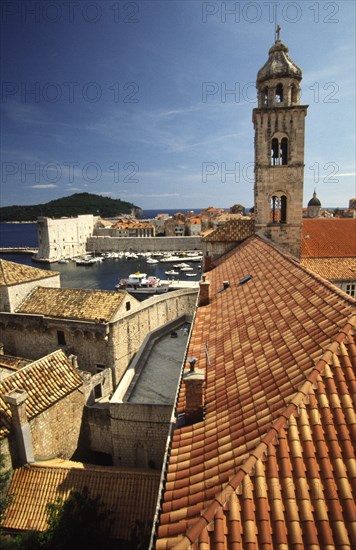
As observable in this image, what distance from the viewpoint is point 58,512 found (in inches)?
375

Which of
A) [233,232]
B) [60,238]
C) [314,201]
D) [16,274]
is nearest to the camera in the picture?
[16,274]

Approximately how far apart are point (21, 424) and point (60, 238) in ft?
284

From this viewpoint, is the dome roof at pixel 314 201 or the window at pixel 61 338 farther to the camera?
the dome roof at pixel 314 201

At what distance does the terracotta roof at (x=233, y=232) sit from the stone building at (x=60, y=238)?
74378 millimetres

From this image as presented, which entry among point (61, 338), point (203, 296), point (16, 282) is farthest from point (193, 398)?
point (16, 282)

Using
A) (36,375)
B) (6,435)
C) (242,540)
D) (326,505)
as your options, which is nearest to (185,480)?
(242,540)

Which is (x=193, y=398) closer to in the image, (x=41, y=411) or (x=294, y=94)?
(x=41, y=411)

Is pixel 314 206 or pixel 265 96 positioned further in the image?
pixel 314 206

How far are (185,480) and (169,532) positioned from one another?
89cm

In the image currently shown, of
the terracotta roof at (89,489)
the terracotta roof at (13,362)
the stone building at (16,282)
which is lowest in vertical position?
the terracotta roof at (89,489)

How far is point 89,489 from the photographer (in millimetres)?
10836

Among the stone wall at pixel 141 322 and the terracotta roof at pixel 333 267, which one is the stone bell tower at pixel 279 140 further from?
the stone wall at pixel 141 322

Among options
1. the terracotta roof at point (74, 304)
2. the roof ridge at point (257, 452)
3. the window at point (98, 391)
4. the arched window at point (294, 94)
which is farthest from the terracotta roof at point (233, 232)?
the roof ridge at point (257, 452)

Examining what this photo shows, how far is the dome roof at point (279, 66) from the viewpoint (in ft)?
61.2
